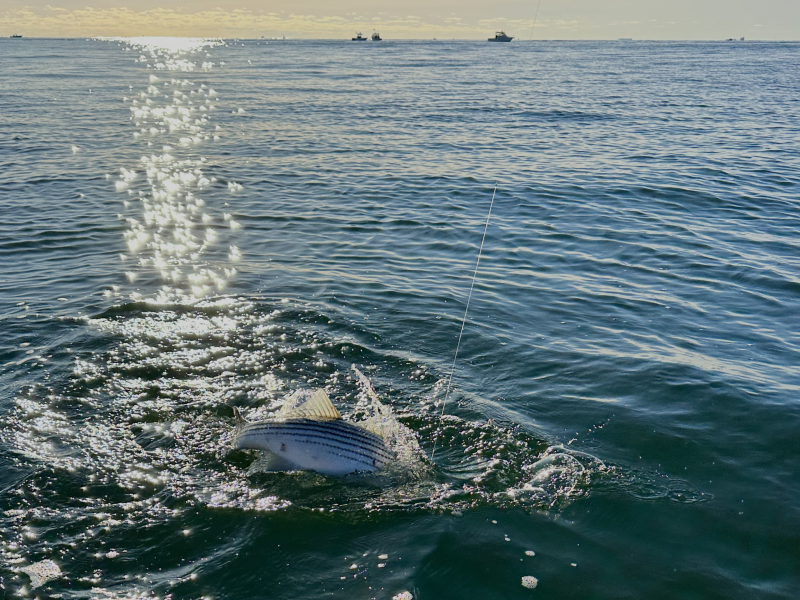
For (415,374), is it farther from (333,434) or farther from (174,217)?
(174,217)

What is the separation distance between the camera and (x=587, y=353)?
428 inches

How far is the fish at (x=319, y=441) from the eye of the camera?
24.6 ft

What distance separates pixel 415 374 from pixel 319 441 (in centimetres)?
306

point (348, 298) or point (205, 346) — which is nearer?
point (205, 346)

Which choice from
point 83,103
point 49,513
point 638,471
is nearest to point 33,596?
point 49,513

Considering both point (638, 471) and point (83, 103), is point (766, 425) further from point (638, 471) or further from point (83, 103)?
point (83, 103)

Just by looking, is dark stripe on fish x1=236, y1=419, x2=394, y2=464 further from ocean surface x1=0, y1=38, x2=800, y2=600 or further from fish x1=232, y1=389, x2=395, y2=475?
ocean surface x1=0, y1=38, x2=800, y2=600

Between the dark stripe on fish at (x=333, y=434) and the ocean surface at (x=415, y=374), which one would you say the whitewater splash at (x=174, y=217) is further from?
the dark stripe on fish at (x=333, y=434)

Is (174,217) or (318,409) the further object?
(174,217)

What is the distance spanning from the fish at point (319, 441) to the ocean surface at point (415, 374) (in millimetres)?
264

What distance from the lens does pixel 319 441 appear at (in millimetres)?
7469

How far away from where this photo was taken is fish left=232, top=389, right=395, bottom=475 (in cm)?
750

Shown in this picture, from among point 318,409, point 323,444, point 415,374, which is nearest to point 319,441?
point 323,444

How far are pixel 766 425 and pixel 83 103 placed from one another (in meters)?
46.3
